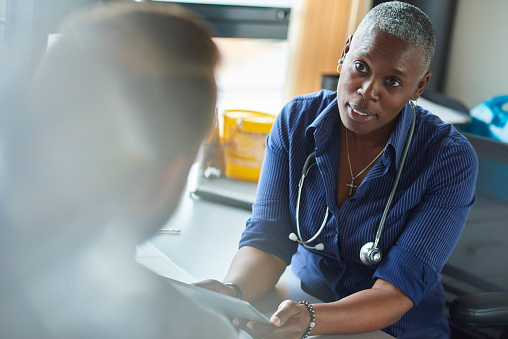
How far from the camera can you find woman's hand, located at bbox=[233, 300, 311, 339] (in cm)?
106

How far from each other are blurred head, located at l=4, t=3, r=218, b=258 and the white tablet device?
144mm

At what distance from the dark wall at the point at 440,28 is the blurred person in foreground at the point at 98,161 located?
278 cm

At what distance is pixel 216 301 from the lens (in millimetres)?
734

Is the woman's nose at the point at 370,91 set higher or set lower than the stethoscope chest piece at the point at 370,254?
higher

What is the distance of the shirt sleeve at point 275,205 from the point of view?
1.39m

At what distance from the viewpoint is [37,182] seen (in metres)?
0.49

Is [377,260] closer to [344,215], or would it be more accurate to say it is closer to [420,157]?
[344,215]

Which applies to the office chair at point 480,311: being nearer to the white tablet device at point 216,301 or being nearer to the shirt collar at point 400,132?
the shirt collar at point 400,132

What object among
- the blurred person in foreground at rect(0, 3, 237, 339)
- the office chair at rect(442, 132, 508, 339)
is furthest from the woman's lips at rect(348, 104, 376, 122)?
the blurred person in foreground at rect(0, 3, 237, 339)

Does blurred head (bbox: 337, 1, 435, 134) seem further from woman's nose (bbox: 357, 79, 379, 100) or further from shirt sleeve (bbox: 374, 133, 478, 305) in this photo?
shirt sleeve (bbox: 374, 133, 478, 305)

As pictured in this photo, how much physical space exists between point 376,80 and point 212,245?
0.57 m

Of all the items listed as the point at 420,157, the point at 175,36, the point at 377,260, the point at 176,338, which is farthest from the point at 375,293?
the point at 175,36

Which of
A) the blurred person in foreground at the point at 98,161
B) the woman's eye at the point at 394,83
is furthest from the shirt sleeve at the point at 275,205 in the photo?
the blurred person in foreground at the point at 98,161

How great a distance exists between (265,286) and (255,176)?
747mm
